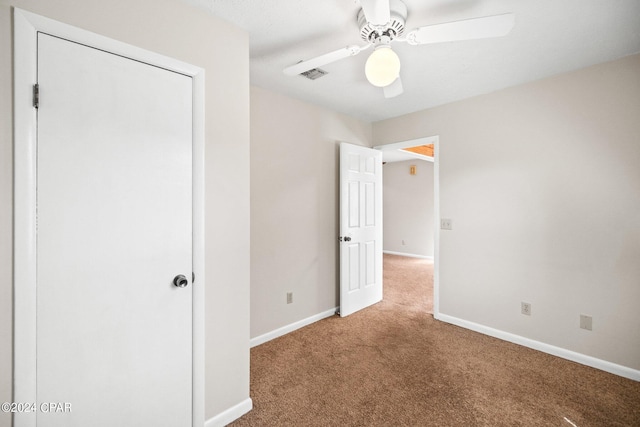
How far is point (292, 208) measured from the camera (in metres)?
3.01

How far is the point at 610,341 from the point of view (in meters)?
2.26

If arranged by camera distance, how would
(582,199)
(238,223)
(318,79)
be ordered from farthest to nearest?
(318,79) → (582,199) → (238,223)

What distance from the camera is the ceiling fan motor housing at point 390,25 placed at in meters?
1.54

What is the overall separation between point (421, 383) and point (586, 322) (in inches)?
60.5

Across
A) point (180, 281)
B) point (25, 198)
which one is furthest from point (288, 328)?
point (25, 198)

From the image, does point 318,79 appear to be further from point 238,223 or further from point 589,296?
point 589,296

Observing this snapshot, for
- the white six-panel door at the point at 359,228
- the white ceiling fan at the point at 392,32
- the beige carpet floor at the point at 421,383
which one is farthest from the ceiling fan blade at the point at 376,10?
the beige carpet floor at the point at 421,383

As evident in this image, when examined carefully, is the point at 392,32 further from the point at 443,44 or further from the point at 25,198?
the point at 25,198

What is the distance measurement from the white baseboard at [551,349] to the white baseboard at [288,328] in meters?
1.30

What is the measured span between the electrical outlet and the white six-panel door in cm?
203

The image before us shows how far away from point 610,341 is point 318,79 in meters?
3.24

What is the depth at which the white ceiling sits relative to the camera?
1.62 metres

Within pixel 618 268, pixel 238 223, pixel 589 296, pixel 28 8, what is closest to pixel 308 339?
pixel 238 223

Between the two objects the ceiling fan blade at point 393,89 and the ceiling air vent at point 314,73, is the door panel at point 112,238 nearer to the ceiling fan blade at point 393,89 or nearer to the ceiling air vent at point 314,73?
the ceiling air vent at point 314,73
